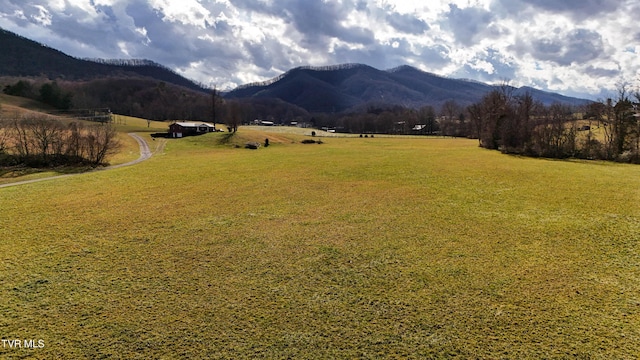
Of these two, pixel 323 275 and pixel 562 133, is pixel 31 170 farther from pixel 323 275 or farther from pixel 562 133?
pixel 562 133

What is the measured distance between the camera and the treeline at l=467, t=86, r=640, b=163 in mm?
43062

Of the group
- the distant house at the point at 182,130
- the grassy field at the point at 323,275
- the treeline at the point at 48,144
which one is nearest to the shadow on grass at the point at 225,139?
the distant house at the point at 182,130

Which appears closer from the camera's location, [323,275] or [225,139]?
[323,275]

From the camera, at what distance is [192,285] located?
934 cm

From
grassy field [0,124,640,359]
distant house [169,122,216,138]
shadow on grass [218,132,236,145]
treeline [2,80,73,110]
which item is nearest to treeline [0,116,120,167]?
grassy field [0,124,640,359]

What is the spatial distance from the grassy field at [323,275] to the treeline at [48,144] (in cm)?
1493

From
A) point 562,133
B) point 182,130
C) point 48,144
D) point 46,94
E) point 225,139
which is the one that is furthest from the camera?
point 46,94

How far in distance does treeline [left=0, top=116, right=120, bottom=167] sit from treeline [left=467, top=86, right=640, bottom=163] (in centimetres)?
5794

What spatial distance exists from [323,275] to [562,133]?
170ft

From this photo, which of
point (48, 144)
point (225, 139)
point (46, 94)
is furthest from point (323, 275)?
point (46, 94)

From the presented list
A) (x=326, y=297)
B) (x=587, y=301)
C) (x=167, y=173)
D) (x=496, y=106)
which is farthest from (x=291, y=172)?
(x=496, y=106)

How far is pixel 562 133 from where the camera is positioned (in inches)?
1827

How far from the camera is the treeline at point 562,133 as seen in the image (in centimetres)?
4306

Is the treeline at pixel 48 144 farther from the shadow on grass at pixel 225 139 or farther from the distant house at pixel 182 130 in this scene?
the distant house at pixel 182 130
